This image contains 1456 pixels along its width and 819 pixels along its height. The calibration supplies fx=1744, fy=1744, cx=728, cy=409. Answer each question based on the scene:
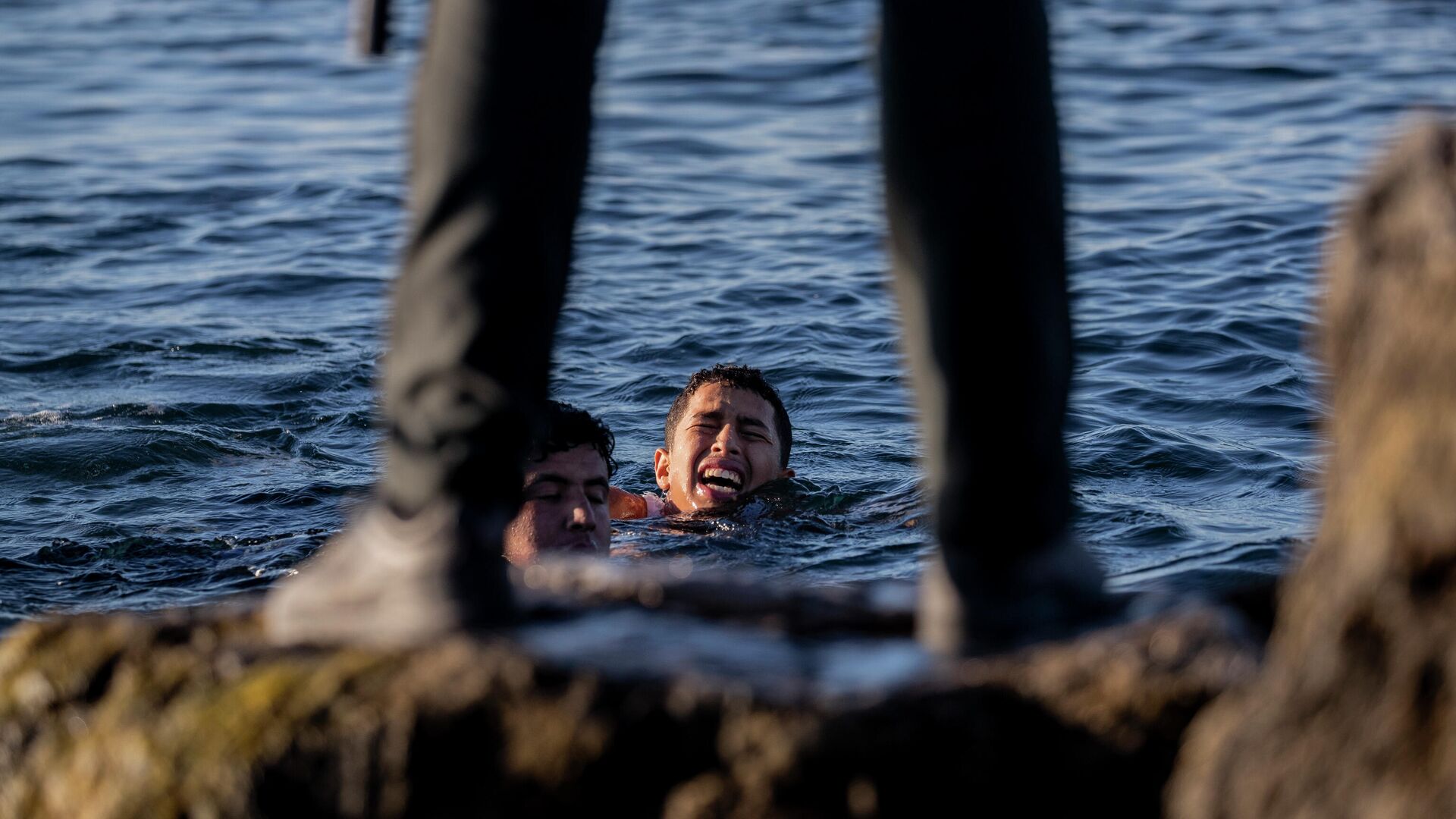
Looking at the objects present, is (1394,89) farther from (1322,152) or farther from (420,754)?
(420,754)

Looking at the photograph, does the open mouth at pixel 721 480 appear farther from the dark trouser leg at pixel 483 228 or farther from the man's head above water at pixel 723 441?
the dark trouser leg at pixel 483 228

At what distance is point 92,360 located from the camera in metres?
8.69

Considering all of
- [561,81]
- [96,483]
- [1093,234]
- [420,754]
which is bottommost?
[96,483]

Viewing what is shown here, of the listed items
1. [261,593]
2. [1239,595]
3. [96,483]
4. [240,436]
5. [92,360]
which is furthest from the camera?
[92,360]

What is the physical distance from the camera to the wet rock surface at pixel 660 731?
2.13 meters

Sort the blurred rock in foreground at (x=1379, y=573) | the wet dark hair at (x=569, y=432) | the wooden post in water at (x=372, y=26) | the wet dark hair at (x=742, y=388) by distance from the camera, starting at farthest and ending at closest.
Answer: the wet dark hair at (x=742, y=388) < the wet dark hair at (x=569, y=432) < the wooden post in water at (x=372, y=26) < the blurred rock in foreground at (x=1379, y=573)

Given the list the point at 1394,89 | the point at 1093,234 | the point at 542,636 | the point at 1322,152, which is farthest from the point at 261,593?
the point at 1394,89

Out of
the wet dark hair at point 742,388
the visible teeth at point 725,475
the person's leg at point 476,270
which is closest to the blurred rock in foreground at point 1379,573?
the person's leg at point 476,270

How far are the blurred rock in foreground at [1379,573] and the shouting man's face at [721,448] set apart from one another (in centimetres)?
518

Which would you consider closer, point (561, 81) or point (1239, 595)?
point (561, 81)

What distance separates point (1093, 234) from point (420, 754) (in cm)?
885

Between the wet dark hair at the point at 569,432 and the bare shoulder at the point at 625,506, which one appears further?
the bare shoulder at the point at 625,506

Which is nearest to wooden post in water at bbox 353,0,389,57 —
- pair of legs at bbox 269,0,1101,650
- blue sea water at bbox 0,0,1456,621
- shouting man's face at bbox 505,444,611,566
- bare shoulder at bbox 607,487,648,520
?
pair of legs at bbox 269,0,1101,650

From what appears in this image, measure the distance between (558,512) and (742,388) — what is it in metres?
1.38
